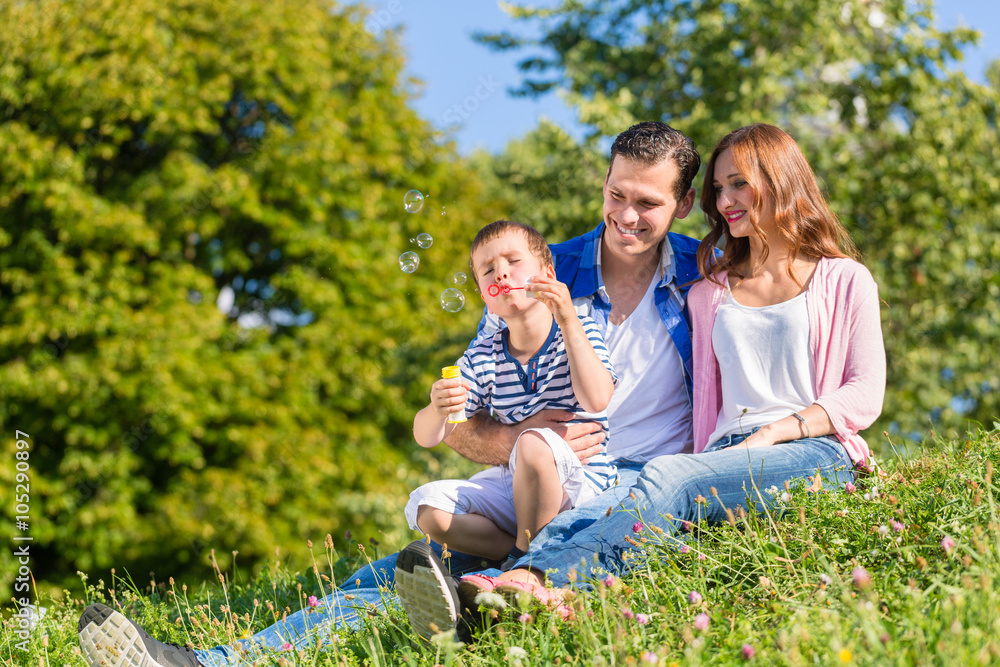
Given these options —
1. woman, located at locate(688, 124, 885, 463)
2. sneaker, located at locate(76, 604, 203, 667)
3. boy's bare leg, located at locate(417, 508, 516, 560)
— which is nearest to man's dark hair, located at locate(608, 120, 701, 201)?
woman, located at locate(688, 124, 885, 463)

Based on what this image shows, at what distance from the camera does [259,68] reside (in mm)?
9828

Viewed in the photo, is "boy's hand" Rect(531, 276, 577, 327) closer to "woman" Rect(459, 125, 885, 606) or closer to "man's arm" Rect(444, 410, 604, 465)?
"man's arm" Rect(444, 410, 604, 465)

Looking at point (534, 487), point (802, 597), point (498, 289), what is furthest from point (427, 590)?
point (498, 289)

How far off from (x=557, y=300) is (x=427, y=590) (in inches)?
38.7

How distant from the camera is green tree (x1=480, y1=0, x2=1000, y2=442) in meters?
8.59

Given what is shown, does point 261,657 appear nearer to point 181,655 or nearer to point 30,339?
point 181,655

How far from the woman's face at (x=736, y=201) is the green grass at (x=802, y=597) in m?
1.01

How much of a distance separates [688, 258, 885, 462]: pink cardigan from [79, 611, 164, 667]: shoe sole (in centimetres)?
195

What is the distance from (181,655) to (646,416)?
181 cm

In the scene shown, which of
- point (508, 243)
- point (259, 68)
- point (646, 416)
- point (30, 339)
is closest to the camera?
point (508, 243)

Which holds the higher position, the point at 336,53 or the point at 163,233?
the point at 336,53

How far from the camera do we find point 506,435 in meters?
3.00

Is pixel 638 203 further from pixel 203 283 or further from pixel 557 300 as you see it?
pixel 203 283

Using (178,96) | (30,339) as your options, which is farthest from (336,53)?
(30,339)
